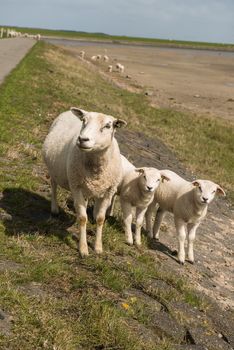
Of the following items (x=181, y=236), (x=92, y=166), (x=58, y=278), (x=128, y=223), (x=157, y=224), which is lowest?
(x=157, y=224)

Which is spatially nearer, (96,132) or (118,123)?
(96,132)

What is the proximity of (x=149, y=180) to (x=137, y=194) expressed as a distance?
0.58 metres

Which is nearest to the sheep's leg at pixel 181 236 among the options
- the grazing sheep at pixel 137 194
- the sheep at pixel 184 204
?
the sheep at pixel 184 204

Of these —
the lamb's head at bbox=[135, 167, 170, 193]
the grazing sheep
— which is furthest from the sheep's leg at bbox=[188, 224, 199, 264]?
the lamb's head at bbox=[135, 167, 170, 193]

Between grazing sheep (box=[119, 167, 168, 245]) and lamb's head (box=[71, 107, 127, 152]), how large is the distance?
1.80 meters

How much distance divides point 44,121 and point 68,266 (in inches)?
375

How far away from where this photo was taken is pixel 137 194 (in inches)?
353

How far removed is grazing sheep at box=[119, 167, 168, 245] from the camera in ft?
28.3

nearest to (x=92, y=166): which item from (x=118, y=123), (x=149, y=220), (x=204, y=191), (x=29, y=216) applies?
(x=118, y=123)

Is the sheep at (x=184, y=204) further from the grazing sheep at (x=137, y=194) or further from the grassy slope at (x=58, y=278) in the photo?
the grassy slope at (x=58, y=278)

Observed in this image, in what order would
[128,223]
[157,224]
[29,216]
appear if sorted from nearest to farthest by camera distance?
[29,216]
[128,223]
[157,224]

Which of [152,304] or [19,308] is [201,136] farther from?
[19,308]

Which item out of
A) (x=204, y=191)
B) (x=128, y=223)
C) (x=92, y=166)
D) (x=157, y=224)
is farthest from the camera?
(x=157, y=224)

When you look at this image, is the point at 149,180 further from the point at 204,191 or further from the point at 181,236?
the point at 181,236
